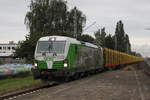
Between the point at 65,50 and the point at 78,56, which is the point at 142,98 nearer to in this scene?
the point at 65,50

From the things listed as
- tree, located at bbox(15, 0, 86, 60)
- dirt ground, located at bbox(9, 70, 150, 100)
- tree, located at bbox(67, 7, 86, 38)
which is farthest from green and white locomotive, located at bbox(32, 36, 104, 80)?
tree, located at bbox(67, 7, 86, 38)

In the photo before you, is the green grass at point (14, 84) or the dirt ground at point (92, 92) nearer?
the dirt ground at point (92, 92)

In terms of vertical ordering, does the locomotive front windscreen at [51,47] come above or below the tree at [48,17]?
below

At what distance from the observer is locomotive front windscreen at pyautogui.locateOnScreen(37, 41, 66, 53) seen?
2245cm

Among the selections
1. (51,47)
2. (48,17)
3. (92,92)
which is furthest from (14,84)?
(48,17)

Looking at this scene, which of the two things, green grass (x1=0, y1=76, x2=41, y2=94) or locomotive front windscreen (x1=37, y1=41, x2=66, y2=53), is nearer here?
green grass (x1=0, y1=76, x2=41, y2=94)

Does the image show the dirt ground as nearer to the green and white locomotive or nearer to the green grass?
the green grass

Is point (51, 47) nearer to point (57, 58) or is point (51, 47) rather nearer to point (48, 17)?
point (57, 58)

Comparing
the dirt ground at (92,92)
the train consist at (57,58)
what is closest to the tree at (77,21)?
the train consist at (57,58)

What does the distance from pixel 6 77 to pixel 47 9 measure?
119 ft

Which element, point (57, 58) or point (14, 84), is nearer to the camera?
point (14, 84)

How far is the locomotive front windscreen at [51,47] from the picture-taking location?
22.5m

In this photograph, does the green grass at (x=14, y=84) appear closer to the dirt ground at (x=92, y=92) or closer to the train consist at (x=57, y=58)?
the train consist at (x=57, y=58)

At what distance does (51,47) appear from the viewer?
2280 centimetres
